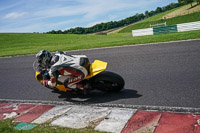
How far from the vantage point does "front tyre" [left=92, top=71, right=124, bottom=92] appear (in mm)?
5699

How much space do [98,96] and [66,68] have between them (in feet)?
4.18

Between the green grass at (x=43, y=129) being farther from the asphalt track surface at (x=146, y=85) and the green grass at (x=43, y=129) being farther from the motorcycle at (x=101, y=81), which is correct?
the motorcycle at (x=101, y=81)

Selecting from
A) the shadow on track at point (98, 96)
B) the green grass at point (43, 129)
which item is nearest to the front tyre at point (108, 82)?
the shadow on track at point (98, 96)

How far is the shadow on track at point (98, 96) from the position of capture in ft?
18.5

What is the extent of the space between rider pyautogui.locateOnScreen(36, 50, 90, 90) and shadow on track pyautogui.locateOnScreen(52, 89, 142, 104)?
1.31 feet

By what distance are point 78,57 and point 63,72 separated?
577 millimetres

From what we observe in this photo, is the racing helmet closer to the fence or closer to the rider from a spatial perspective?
the rider

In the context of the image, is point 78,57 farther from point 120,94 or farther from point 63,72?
point 120,94

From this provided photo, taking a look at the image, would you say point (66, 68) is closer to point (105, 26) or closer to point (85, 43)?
point (85, 43)

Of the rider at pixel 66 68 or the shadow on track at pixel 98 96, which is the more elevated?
the rider at pixel 66 68

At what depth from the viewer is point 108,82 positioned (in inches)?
231

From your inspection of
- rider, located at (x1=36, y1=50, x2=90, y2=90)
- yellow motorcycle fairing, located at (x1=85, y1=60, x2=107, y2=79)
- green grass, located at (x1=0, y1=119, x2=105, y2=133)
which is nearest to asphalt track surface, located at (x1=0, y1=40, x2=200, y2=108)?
rider, located at (x1=36, y1=50, x2=90, y2=90)

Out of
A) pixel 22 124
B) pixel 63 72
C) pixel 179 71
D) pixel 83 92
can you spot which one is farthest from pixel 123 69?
pixel 22 124

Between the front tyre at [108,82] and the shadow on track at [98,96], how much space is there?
181 mm
